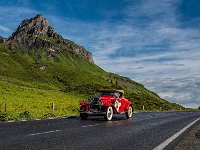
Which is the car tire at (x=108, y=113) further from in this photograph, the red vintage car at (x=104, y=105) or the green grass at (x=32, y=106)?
the green grass at (x=32, y=106)

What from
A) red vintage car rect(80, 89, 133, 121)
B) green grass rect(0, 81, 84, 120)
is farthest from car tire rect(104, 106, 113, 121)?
green grass rect(0, 81, 84, 120)

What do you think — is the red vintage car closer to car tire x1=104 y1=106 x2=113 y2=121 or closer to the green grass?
car tire x1=104 y1=106 x2=113 y2=121

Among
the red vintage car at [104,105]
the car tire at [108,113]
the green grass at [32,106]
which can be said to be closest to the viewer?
the car tire at [108,113]

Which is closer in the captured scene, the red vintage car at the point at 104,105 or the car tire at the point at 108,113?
the car tire at the point at 108,113

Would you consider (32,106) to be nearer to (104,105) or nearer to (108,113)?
(104,105)

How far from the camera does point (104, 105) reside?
78.3 feet

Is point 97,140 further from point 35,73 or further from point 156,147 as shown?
point 35,73

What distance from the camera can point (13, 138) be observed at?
39.1 ft

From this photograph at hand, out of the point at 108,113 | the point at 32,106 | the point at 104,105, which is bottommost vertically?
the point at 108,113

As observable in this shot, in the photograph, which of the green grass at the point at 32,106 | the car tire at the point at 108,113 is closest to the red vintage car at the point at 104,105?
the car tire at the point at 108,113

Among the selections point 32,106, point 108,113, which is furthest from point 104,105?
point 32,106

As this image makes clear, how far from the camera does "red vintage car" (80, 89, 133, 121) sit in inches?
939

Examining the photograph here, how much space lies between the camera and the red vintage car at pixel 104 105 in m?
23.9

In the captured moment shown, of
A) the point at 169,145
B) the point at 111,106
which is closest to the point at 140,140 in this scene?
the point at 169,145
